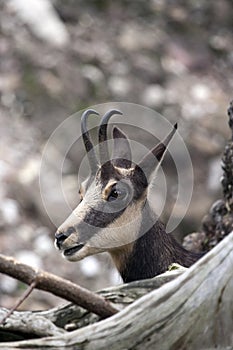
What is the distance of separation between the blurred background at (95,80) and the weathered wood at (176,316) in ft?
25.4

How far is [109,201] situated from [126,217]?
177mm

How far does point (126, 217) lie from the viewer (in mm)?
5906

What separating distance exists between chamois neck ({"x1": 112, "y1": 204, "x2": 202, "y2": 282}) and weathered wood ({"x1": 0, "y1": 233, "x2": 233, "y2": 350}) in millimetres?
2274

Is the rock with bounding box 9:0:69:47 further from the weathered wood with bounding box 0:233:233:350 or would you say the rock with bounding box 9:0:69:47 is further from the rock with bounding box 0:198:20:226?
the weathered wood with bounding box 0:233:233:350

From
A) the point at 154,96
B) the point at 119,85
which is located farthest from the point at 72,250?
the point at 119,85

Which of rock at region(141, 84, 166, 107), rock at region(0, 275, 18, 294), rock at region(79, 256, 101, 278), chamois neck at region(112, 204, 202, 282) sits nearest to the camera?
chamois neck at region(112, 204, 202, 282)

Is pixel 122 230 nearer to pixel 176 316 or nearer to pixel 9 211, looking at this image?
pixel 176 316

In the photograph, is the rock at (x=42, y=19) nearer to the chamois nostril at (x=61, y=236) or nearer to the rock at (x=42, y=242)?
the rock at (x=42, y=242)

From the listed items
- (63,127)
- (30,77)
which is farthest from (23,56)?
(63,127)

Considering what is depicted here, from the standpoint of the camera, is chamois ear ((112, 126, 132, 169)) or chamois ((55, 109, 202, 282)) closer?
chamois ((55, 109, 202, 282))

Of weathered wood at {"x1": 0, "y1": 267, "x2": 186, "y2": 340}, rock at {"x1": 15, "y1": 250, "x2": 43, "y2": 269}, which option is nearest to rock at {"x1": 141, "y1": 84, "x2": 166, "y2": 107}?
rock at {"x1": 15, "y1": 250, "x2": 43, "y2": 269}

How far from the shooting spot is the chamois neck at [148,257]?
19.4 feet

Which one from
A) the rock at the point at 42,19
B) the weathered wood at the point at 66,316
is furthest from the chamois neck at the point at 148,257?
the rock at the point at 42,19

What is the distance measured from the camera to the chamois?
19.0ft
